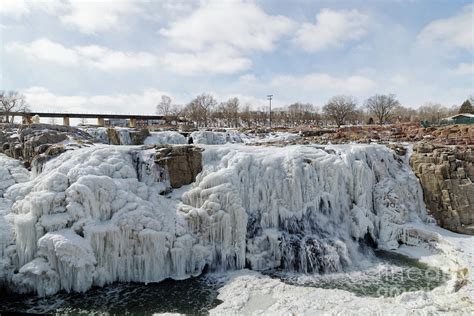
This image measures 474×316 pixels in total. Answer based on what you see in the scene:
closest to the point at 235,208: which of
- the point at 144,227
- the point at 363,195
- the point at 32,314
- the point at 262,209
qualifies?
the point at 262,209

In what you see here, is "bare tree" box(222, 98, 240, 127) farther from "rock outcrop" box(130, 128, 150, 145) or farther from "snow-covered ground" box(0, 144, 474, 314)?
"snow-covered ground" box(0, 144, 474, 314)

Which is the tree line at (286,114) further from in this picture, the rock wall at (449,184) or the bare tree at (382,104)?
the rock wall at (449,184)

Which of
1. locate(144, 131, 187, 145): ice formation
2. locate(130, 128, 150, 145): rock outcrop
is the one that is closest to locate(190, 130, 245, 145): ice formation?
locate(144, 131, 187, 145): ice formation

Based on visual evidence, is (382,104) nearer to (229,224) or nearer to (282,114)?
(282,114)

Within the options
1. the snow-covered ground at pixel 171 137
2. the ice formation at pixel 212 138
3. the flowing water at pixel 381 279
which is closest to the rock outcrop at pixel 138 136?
the snow-covered ground at pixel 171 137

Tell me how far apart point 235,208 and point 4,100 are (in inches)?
1752

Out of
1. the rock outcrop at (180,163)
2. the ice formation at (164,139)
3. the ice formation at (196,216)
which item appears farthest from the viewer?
the ice formation at (164,139)

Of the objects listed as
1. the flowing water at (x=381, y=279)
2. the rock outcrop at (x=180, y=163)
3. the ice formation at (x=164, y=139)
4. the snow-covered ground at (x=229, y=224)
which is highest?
the ice formation at (x=164, y=139)

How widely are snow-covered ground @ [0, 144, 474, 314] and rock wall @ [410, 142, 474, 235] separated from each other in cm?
60

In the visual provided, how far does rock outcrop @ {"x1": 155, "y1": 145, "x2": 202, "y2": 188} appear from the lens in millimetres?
11586

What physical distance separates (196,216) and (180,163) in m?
2.44

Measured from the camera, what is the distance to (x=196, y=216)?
1025 centimetres

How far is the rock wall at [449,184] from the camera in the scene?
12297 mm

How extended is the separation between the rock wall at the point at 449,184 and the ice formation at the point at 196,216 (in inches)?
27.6
